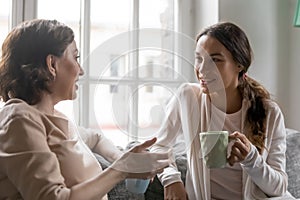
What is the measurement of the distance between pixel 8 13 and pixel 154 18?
65 cm

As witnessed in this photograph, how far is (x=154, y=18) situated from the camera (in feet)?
6.57

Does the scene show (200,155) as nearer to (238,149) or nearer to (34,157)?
(238,149)

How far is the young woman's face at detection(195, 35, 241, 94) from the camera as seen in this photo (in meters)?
1.21

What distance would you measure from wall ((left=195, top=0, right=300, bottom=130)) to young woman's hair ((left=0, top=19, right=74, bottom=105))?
1106mm

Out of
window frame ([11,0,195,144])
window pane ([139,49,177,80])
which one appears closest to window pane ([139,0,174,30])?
window frame ([11,0,195,144])

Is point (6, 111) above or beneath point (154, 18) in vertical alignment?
beneath

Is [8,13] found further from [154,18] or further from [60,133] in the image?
[60,133]

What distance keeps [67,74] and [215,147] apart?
415 millimetres

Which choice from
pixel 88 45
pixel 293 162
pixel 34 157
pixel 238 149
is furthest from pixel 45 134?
pixel 293 162

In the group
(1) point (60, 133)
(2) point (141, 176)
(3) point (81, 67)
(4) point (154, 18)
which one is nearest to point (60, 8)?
(4) point (154, 18)

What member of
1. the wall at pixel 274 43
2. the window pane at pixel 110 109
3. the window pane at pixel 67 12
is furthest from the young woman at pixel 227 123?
the window pane at pixel 67 12

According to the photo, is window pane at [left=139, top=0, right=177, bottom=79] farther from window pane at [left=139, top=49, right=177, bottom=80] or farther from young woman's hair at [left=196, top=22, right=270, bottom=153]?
young woman's hair at [left=196, top=22, right=270, bottom=153]

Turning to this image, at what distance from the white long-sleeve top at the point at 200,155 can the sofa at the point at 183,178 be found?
0.11 meters

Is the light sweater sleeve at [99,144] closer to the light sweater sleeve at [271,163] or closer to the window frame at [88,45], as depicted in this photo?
the window frame at [88,45]
